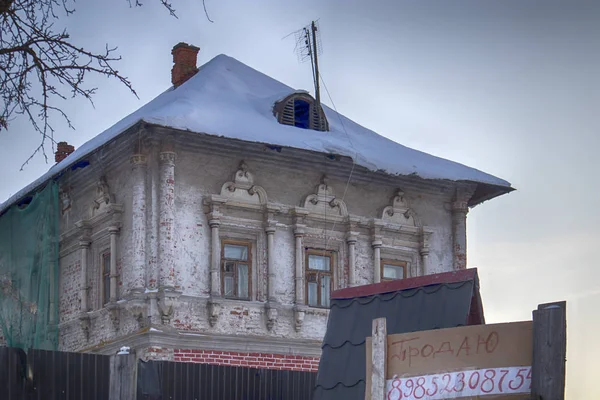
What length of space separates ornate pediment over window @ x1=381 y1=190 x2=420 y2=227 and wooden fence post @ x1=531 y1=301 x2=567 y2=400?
1401cm

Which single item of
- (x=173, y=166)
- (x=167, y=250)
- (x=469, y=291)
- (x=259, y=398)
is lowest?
(x=259, y=398)

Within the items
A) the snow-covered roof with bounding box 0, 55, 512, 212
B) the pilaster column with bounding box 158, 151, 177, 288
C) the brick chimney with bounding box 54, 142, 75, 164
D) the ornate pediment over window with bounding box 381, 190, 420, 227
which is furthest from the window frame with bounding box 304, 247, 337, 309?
the brick chimney with bounding box 54, 142, 75, 164

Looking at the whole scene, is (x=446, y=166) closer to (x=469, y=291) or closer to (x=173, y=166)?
(x=173, y=166)

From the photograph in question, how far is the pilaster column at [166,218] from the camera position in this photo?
60.2 ft

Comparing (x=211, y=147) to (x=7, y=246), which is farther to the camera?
(x=7, y=246)

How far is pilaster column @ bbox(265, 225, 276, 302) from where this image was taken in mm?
19516

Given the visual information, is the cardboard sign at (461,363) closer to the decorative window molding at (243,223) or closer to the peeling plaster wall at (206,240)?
the peeling plaster wall at (206,240)

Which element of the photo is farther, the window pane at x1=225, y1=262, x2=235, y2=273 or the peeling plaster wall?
the window pane at x1=225, y1=262, x2=235, y2=273

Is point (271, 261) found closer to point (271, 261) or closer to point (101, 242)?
point (271, 261)

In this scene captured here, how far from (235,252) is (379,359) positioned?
1165 cm

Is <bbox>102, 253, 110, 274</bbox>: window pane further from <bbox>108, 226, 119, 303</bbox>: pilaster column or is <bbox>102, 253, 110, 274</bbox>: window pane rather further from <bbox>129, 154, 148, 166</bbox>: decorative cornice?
<bbox>129, 154, 148, 166</bbox>: decorative cornice

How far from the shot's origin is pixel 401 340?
801 cm


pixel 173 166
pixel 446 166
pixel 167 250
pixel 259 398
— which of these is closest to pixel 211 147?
pixel 173 166

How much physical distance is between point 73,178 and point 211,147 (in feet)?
10.8
